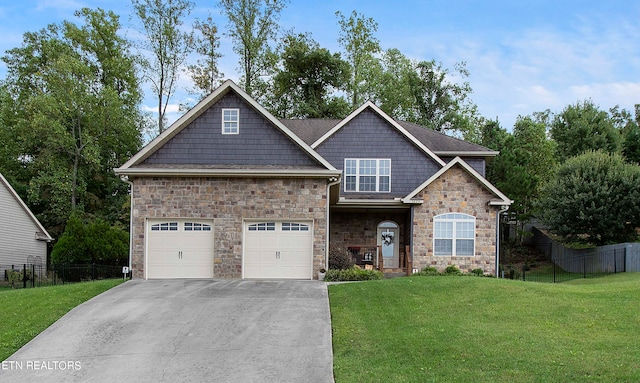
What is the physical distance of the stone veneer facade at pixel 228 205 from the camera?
21.3 metres

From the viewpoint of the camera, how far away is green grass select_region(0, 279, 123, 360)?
13953mm

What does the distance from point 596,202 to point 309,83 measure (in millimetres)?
20304

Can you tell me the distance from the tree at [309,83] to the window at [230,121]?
2016 centimetres

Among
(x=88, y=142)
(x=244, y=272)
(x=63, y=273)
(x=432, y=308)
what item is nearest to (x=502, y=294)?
(x=432, y=308)

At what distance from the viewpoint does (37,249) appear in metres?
36.9

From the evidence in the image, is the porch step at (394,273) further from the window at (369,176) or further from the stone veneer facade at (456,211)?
the window at (369,176)

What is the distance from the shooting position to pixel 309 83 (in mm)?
43625

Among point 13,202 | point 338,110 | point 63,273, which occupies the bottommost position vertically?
point 63,273

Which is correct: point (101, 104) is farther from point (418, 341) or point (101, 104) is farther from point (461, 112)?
point (418, 341)

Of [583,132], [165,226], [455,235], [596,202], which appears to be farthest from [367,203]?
[583,132]

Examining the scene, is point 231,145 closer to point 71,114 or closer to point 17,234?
point 17,234

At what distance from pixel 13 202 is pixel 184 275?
1749 centimetres

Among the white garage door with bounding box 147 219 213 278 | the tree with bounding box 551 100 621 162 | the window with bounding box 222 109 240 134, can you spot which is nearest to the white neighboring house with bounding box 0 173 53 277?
the white garage door with bounding box 147 219 213 278

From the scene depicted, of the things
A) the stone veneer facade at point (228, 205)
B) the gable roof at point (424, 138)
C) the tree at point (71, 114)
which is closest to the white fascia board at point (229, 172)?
the stone veneer facade at point (228, 205)
